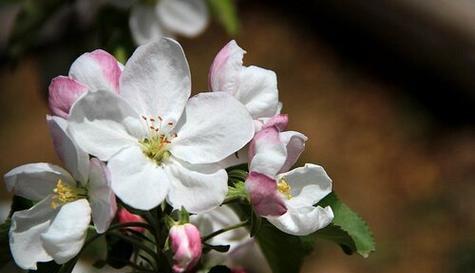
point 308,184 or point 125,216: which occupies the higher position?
point 308,184

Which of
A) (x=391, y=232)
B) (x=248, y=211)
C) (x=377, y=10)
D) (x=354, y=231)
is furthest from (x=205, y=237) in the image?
(x=377, y=10)

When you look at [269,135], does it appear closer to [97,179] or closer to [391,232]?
[97,179]

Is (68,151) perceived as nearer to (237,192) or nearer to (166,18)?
(237,192)

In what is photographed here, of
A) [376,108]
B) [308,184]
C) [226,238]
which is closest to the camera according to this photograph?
[308,184]

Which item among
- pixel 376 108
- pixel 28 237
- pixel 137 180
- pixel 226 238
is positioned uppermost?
pixel 137 180

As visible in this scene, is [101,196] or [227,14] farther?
[227,14]

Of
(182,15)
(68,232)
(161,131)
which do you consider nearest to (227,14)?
(182,15)
